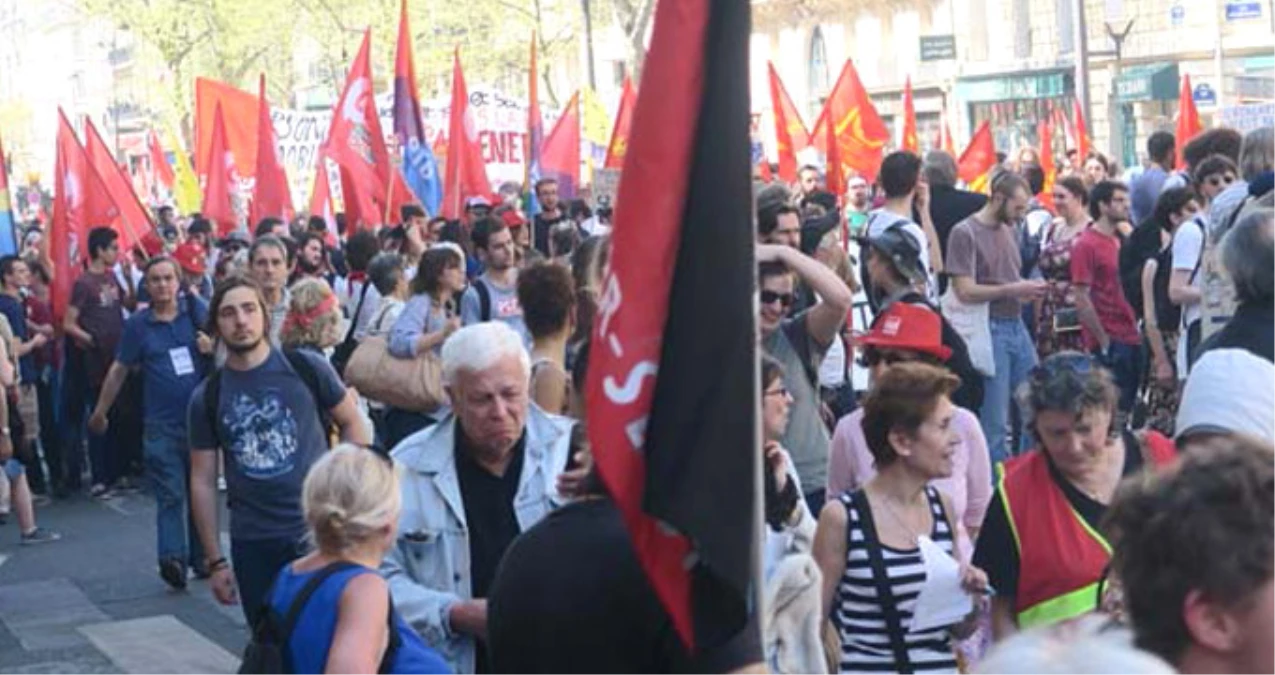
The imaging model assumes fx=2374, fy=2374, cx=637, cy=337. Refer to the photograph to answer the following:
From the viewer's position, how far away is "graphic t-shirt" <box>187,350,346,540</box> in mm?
7898

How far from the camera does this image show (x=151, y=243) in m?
17.6

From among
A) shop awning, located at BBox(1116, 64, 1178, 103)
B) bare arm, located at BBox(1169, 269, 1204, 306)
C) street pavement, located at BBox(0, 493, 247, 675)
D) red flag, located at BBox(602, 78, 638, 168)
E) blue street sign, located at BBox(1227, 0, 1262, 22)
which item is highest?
blue street sign, located at BBox(1227, 0, 1262, 22)

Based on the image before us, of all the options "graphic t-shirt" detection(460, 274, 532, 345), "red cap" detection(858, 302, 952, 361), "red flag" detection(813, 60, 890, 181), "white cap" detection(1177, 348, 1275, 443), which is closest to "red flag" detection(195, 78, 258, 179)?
"red flag" detection(813, 60, 890, 181)

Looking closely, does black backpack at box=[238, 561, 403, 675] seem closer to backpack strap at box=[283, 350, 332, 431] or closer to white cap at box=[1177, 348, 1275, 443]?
white cap at box=[1177, 348, 1275, 443]

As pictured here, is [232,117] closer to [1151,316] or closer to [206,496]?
[1151,316]

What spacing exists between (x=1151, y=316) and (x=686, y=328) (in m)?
7.95

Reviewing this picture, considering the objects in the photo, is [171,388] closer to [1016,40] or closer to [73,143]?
[73,143]

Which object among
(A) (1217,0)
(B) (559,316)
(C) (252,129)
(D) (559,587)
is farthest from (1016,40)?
(D) (559,587)

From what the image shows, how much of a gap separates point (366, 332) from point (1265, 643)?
8893 millimetres

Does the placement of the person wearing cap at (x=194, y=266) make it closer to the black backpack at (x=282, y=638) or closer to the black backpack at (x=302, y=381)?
the black backpack at (x=302, y=381)

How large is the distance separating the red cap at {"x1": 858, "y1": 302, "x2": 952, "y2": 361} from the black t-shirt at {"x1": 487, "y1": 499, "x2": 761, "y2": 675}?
3.30 meters

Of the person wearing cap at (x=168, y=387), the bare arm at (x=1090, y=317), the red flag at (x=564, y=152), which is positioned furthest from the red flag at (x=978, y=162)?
the person wearing cap at (x=168, y=387)

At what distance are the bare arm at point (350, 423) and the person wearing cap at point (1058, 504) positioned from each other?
2954 millimetres

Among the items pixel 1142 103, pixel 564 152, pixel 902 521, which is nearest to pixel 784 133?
pixel 564 152
